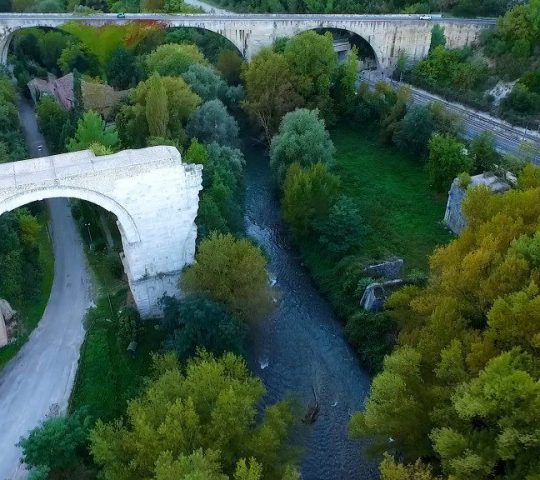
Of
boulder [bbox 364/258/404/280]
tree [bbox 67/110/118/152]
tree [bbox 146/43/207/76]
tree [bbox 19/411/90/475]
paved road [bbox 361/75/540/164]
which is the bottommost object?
boulder [bbox 364/258/404/280]

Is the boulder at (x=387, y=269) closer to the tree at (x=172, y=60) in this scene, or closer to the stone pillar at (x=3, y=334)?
the stone pillar at (x=3, y=334)

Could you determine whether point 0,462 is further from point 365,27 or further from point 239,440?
point 365,27

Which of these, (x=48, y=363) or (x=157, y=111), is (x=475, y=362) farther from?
(x=157, y=111)

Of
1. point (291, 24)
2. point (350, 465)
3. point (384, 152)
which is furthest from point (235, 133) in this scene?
point (350, 465)

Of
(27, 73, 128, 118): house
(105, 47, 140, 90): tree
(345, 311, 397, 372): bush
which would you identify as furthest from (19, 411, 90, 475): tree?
(105, 47, 140, 90): tree

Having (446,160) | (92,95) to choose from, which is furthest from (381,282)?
(92,95)

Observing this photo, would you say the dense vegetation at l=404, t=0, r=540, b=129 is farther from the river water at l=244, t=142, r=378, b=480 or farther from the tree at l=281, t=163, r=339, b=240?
the river water at l=244, t=142, r=378, b=480
